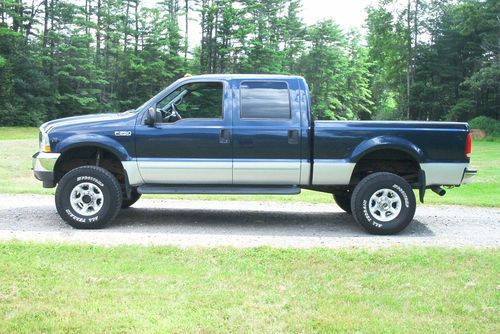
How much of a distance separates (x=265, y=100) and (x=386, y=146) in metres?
1.81

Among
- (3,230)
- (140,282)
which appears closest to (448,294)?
(140,282)

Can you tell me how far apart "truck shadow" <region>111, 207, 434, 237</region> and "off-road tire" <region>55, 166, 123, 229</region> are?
268 millimetres

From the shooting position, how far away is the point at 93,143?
24.7 ft

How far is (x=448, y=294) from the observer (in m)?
4.58

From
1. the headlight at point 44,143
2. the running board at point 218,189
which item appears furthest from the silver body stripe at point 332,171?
the headlight at point 44,143

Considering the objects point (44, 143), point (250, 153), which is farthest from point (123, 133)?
point (250, 153)

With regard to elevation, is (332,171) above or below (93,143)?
below

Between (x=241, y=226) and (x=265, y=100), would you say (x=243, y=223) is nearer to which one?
(x=241, y=226)

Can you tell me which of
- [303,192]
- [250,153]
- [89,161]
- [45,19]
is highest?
[45,19]

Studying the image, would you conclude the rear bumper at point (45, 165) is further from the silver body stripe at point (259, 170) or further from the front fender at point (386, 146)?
the front fender at point (386, 146)

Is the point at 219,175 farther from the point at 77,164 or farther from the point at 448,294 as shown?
the point at 448,294

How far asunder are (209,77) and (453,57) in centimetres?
5366

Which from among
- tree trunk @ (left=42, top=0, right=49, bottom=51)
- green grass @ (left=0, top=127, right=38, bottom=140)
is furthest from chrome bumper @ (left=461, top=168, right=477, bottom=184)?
tree trunk @ (left=42, top=0, right=49, bottom=51)

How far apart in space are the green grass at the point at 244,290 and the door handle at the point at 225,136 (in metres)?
2.03
